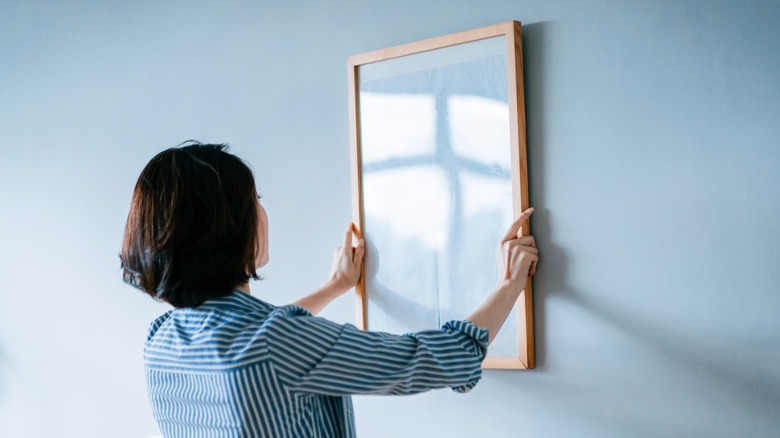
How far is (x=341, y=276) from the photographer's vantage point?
144cm

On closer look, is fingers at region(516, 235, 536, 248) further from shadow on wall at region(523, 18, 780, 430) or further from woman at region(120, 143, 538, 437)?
woman at region(120, 143, 538, 437)

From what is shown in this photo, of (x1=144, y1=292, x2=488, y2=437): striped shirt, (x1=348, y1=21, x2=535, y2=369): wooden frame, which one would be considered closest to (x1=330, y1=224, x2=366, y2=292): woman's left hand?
(x1=348, y1=21, x2=535, y2=369): wooden frame

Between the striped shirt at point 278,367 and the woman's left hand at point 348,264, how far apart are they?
437 mm

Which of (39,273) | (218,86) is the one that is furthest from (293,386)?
(39,273)

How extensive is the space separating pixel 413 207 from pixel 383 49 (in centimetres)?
36

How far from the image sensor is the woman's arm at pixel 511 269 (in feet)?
3.84

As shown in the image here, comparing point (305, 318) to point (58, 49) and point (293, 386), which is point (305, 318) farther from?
point (58, 49)

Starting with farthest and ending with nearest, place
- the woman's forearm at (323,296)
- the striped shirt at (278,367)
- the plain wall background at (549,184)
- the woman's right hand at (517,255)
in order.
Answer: the woman's forearm at (323,296)
the woman's right hand at (517,255)
the plain wall background at (549,184)
the striped shirt at (278,367)

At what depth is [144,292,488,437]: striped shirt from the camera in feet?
2.94

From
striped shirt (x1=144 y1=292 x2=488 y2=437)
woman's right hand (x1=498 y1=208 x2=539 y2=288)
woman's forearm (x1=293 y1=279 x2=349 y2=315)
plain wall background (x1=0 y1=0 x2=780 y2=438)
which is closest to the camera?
striped shirt (x1=144 y1=292 x2=488 y2=437)

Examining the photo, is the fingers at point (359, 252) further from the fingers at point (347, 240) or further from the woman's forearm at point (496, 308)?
the woman's forearm at point (496, 308)

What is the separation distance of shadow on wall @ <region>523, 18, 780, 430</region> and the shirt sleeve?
347 millimetres

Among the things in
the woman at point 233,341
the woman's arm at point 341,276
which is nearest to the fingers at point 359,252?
the woman's arm at point 341,276

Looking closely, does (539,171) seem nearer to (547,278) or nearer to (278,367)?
(547,278)
